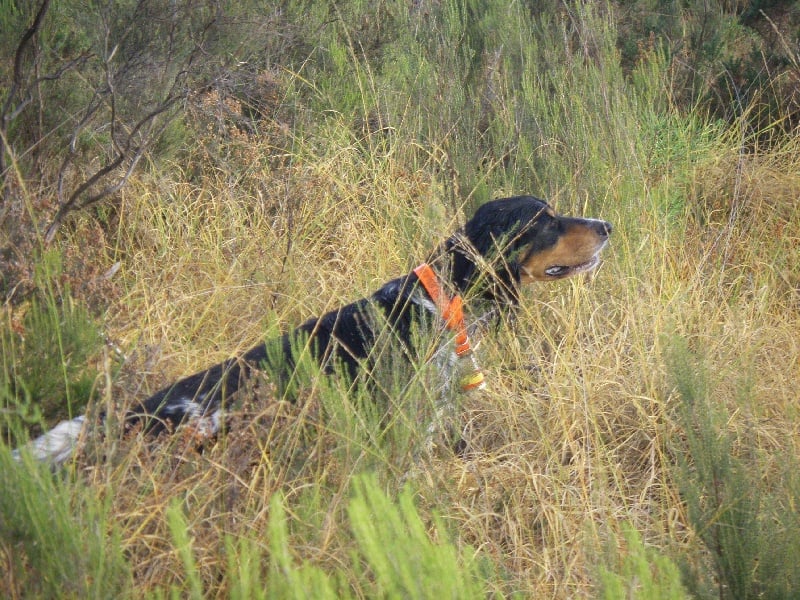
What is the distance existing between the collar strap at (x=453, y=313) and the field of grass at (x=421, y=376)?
250mm

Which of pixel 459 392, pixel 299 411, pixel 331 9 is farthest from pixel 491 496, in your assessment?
pixel 331 9

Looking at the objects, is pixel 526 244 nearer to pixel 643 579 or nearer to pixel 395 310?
pixel 395 310

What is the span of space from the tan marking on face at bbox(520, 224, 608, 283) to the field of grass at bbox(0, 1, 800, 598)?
148 millimetres

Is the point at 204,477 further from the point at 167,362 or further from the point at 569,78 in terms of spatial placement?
the point at 569,78

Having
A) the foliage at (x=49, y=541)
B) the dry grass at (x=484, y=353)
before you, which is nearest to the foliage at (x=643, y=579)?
the dry grass at (x=484, y=353)

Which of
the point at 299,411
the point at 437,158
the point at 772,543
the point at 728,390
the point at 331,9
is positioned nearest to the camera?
the point at 772,543

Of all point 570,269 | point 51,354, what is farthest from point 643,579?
point 570,269

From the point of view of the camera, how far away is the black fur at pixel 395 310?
2.77 m

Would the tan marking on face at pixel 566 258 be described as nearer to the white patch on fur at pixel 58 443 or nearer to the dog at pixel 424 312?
the dog at pixel 424 312

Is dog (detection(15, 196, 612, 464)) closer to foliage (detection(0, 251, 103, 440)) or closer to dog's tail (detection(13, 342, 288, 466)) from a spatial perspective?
dog's tail (detection(13, 342, 288, 466))

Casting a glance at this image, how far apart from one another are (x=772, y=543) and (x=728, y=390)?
3.77 ft

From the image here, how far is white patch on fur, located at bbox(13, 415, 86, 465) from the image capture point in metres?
2.24

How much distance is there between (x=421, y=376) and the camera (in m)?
2.65

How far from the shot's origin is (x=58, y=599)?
187 cm
